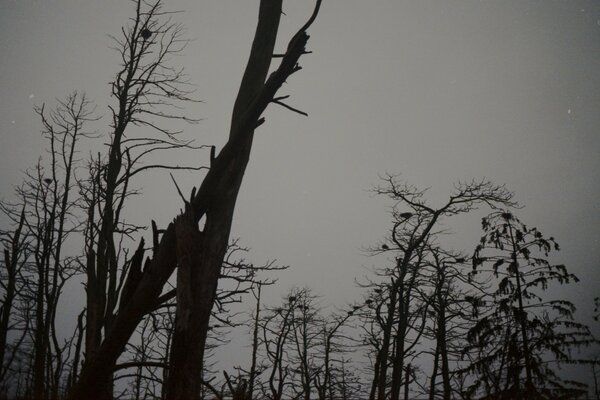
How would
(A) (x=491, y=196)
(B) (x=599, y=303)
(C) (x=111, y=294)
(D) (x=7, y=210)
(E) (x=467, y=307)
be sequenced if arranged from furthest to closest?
(B) (x=599, y=303), (E) (x=467, y=307), (A) (x=491, y=196), (D) (x=7, y=210), (C) (x=111, y=294)

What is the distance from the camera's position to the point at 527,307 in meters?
11.1

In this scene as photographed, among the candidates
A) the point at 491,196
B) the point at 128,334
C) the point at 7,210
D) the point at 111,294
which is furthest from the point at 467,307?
the point at 7,210

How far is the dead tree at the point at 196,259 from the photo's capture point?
1.47 meters

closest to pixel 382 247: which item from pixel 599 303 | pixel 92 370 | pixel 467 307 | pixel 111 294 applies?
pixel 467 307

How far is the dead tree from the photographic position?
1.47 metres

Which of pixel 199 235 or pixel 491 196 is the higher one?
pixel 491 196

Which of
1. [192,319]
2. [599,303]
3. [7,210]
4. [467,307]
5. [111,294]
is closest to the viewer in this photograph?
[192,319]

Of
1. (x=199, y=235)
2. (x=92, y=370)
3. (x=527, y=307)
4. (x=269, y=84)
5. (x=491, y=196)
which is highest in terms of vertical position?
(x=491, y=196)

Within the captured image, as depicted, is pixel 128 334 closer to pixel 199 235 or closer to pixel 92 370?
pixel 92 370

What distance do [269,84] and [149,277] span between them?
1.18 meters

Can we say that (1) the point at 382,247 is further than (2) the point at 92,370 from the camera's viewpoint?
Yes

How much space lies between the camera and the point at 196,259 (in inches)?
62.2

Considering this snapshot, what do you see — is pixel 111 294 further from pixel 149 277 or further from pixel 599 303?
pixel 599 303

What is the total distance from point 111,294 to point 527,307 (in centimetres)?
1270
